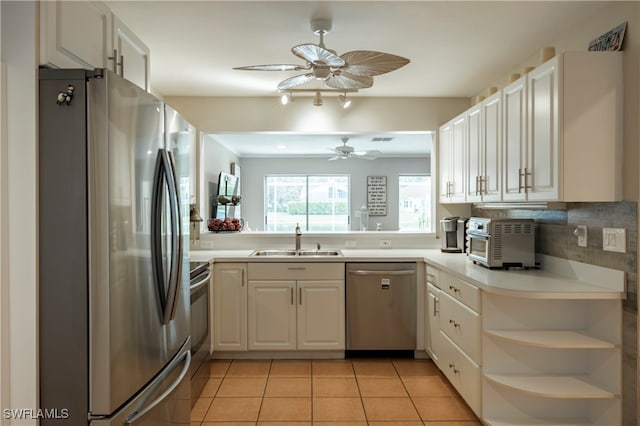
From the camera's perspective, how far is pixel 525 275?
270 centimetres

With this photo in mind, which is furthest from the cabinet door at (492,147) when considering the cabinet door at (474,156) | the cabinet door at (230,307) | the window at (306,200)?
the window at (306,200)

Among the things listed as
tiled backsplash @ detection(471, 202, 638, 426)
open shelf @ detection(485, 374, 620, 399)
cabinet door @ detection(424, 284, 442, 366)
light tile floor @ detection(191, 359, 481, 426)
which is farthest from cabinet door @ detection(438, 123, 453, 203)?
open shelf @ detection(485, 374, 620, 399)

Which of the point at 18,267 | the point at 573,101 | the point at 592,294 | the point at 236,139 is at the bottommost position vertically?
the point at 592,294

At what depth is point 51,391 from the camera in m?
1.52

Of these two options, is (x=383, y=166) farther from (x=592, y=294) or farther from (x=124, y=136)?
(x=124, y=136)

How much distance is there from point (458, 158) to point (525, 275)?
50.8 inches

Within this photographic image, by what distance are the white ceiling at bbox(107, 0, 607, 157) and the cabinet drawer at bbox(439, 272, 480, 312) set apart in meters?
1.58

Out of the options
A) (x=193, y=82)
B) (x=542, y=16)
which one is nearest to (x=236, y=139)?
(x=193, y=82)

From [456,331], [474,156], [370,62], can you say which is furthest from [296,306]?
[370,62]

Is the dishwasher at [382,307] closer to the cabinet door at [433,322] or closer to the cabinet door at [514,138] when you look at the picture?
the cabinet door at [433,322]

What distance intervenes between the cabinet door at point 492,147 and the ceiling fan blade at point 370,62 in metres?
0.90

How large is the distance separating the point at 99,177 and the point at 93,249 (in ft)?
0.83

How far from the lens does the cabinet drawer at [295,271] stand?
12.1ft

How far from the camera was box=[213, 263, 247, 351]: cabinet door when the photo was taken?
3.68 m
